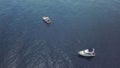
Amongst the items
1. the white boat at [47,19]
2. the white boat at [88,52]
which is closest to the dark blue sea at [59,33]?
the white boat at [88,52]

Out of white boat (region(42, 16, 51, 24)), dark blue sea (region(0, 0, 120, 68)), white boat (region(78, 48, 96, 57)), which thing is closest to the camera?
dark blue sea (region(0, 0, 120, 68))

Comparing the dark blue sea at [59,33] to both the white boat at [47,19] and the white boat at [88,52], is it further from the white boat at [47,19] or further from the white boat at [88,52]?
the white boat at [47,19]

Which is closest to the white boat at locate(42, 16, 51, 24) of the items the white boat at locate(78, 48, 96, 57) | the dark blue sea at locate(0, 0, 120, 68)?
the dark blue sea at locate(0, 0, 120, 68)

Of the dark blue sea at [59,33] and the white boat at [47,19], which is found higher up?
the white boat at [47,19]

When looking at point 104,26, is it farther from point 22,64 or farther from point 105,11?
point 22,64

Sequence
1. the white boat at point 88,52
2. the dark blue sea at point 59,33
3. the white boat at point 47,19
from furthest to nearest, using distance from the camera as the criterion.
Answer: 1. the white boat at point 47,19
2. the white boat at point 88,52
3. the dark blue sea at point 59,33

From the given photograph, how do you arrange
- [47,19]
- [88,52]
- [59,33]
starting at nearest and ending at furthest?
[88,52], [59,33], [47,19]

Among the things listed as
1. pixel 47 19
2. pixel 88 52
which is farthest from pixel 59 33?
pixel 88 52

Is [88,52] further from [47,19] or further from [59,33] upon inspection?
[47,19]

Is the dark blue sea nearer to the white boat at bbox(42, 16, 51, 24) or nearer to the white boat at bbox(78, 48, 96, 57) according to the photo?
the white boat at bbox(78, 48, 96, 57)
